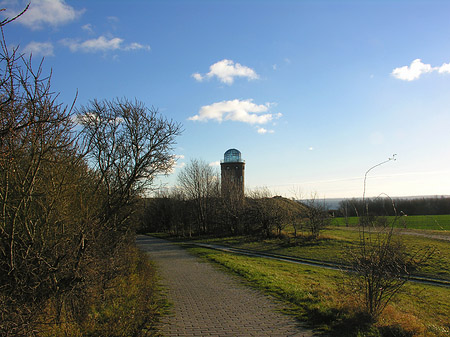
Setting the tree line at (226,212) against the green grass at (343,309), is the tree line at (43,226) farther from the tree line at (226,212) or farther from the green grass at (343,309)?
the tree line at (226,212)

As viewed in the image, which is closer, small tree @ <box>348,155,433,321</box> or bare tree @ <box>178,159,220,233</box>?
small tree @ <box>348,155,433,321</box>

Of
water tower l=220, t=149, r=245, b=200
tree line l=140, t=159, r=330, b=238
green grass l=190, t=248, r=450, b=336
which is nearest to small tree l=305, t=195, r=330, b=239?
tree line l=140, t=159, r=330, b=238

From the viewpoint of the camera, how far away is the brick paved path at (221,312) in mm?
6934

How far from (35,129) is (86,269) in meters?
3.31

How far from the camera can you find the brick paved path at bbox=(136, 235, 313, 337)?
6934 mm

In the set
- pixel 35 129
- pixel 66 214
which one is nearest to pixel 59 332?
pixel 66 214

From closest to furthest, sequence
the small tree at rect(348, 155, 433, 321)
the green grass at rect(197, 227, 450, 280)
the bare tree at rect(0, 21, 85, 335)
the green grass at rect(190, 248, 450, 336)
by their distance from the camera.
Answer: the bare tree at rect(0, 21, 85, 335) < the green grass at rect(190, 248, 450, 336) < the small tree at rect(348, 155, 433, 321) < the green grass at rect(197, 227, 450, 280)

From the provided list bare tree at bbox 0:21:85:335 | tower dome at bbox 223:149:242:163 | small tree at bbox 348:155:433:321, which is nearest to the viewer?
bare tree at bbox 0:21:85:335

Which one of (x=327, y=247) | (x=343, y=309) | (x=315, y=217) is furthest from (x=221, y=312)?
(x=315, y=217)

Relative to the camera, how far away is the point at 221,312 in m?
8.41

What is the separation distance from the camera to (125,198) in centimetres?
1294

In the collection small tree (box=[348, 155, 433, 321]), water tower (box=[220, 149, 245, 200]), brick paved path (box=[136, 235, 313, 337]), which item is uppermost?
water tower (box=[220, 149, 245, 200])

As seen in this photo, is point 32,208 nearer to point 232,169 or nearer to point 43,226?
point 43,226

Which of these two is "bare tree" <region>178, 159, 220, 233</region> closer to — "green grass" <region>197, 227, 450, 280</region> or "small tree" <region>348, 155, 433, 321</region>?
"green grass" <region>197, 227, 450, 280</region>
